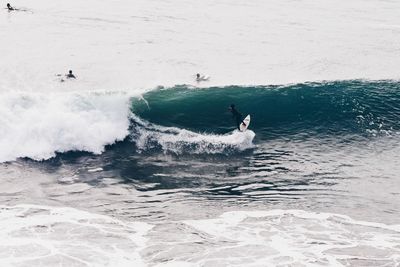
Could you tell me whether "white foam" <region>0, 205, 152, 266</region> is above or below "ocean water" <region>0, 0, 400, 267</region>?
below

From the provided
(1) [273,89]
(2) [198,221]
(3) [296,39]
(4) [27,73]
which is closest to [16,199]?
(2) [198,221]

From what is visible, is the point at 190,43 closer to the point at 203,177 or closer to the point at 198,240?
the point at 203,177

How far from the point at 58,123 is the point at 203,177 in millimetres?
8518

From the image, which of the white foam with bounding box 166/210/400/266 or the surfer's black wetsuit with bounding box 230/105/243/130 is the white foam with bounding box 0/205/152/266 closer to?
the white foam with bounding box 166/210/400/266

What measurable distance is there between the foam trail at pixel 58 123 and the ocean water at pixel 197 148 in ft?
0.27

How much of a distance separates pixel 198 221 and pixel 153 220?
172 cm

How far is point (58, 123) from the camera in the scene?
27578 millimetres

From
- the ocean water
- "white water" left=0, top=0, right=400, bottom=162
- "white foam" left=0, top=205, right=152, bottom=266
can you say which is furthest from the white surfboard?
"white foam" left=0, top=205, right=152, bottom=266

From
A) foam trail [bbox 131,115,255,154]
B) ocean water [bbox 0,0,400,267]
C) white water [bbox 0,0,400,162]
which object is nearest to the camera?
ocean water [bbox 0,0,400,267]

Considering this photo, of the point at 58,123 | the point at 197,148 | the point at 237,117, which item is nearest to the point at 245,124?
the point at 237,117

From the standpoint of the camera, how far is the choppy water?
18.6m

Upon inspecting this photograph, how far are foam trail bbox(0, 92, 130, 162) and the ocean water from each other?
8 cm

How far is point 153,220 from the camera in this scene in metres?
20.5

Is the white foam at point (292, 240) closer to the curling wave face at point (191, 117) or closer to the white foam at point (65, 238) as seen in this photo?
the white foam at point (65, 238)
